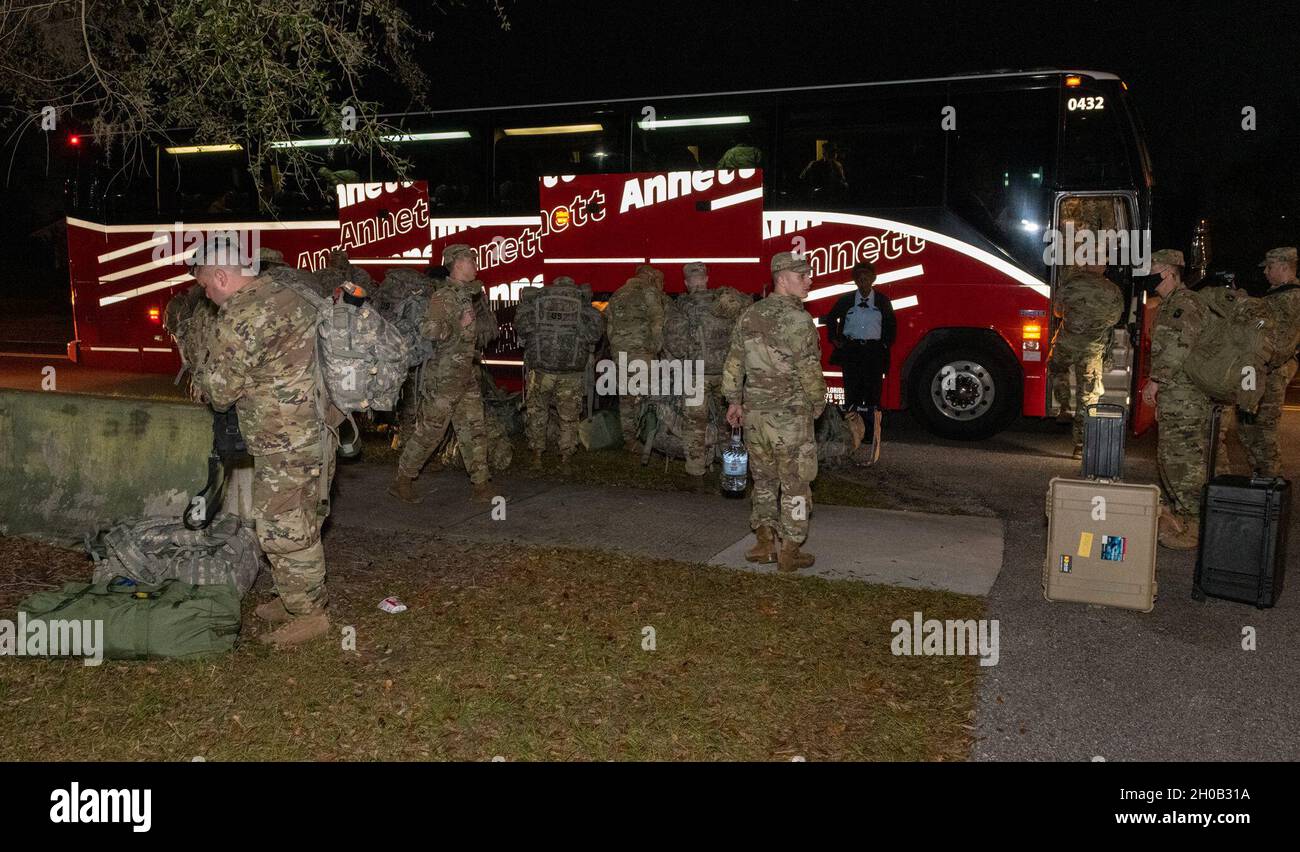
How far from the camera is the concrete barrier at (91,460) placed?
6.67 metres

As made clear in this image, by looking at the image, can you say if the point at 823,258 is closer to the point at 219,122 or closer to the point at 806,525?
the point at 806,525

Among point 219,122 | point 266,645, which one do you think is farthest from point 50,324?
point 266,645

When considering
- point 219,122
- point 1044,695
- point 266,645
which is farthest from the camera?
point 219,122

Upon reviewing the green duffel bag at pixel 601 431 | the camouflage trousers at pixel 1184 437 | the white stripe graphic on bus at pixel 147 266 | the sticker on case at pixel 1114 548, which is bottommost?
the sticker on case at pixel 1114 548

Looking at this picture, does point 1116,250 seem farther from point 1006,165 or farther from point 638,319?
point 638,319

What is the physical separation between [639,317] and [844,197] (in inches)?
116


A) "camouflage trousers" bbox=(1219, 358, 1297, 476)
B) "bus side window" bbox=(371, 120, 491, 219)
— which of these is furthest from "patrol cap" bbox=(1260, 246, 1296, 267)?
"bus side window" bbox=(371, 120, 491, 219)

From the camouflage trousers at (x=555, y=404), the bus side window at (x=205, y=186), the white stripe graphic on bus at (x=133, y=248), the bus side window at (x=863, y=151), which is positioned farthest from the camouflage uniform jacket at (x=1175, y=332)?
the white stripe graphic on bus at (x=133, y=248)

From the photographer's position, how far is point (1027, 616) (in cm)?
571

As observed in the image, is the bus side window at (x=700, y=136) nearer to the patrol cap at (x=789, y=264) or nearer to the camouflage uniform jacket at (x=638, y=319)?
the camouflage uniform jacket at (x=638, y=319)

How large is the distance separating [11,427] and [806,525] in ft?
18.2

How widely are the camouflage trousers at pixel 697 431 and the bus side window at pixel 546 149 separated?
3877mm

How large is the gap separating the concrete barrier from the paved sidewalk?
1377mm

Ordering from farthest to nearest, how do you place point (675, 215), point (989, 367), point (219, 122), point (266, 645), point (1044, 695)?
1. point (675, 215)
2. point (989, 367)
3. point (219, 122)
4. point (266, 645)
5. point (1044, 695)
